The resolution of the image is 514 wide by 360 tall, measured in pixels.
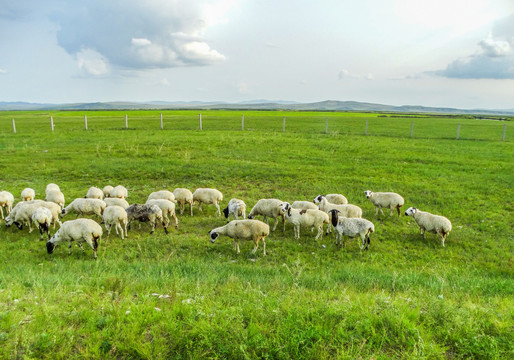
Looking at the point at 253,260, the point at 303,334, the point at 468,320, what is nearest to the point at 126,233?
the point at 253,260

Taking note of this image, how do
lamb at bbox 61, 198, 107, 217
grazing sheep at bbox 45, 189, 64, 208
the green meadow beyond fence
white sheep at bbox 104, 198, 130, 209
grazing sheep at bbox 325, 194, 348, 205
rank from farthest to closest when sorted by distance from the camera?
the green meadow beyond fence, grazing sheep at bbox 325, 194, 348, 205, grazing sheep at bbox 45, 189, 64, 208, white sheep at bbox 104, 198, 130, 209, lamb at bbox 61, 198, 107, 217

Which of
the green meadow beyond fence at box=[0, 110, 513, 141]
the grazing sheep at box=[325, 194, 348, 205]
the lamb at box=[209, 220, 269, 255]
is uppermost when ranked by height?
the green meadow beyond fence at box=[0, 110, 513, 141]

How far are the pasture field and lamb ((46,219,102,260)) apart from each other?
1.28ft

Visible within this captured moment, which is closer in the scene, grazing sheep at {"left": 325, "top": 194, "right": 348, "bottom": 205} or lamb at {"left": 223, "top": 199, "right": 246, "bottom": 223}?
lamb at {"left": 223, "top": 199, "right": 246, "bottom": 223}

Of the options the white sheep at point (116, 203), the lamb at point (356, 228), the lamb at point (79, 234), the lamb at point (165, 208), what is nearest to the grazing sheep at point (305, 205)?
the lamb at point (356, 228)

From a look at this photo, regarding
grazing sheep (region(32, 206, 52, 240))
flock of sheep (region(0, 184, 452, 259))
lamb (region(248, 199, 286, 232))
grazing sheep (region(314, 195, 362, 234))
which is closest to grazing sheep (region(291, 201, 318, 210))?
flock of sheep (region(0, 184, 452, 259))

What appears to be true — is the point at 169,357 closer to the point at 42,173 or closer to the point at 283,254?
the point at 283,254

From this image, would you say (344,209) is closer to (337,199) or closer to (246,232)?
(337,199)

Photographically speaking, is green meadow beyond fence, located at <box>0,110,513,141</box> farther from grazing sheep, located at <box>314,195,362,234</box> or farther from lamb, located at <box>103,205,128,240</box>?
lamb, located at <box>103,205,128,240</box>

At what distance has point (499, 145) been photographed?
3177cm

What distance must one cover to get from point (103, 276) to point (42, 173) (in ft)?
50.8

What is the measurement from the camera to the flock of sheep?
32.8ft

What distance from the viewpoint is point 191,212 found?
13625 millimetres

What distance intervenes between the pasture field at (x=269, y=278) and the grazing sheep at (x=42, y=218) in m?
0.48
